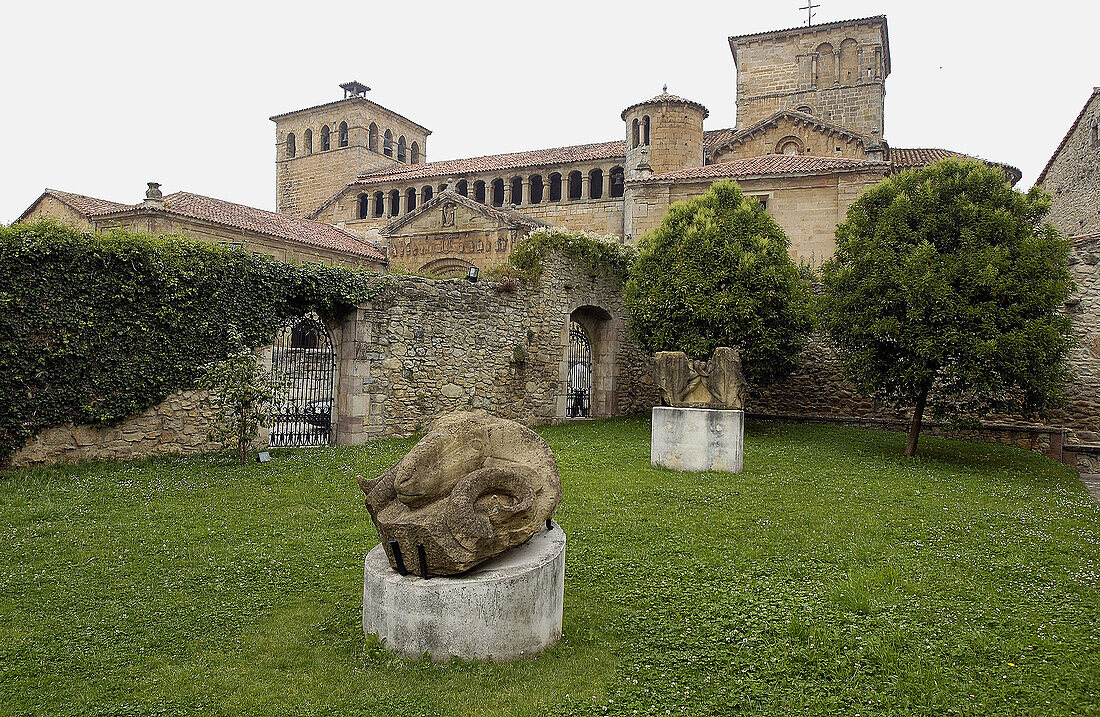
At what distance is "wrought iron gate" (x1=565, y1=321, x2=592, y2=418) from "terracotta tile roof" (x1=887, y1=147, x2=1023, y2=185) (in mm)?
13625

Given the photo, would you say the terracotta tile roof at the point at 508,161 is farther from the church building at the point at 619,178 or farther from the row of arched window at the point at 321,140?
the row of arched window at the point at 321,140

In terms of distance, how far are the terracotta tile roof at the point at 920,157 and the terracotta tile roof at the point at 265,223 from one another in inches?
789

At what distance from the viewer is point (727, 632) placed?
15.1 feet

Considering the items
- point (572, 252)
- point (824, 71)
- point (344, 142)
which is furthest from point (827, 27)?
point (344, 142)

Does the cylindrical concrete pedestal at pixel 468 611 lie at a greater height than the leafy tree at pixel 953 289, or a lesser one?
lesser

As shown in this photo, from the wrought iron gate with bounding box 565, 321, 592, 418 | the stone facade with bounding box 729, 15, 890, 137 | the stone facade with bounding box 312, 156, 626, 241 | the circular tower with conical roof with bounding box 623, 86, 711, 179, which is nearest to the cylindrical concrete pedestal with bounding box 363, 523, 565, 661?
the wrought iron gate with bounding box 565, 321, 592, 418

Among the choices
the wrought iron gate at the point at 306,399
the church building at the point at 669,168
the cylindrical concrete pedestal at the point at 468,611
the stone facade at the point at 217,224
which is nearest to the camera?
the cylindrical concrete pedestal at the point at 468,611

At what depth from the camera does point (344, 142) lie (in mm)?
44969

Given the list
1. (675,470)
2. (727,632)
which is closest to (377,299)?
(675,470)

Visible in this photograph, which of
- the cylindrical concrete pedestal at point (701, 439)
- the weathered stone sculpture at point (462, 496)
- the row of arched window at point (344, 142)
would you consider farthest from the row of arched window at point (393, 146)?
the weathered stone sculpture at point (462, 496)

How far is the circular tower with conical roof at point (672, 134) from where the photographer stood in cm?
2706

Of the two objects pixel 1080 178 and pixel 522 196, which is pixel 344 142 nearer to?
pixel 522 196

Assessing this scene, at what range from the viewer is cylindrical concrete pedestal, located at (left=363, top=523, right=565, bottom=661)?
4.04 m

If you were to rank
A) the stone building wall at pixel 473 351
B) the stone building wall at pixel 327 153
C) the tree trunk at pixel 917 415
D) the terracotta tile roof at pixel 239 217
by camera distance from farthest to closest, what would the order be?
the stone building wall at pixel 327 153 → the terracotta tile roof at pixel 239 217 → the stone building wall at pixel 473 351 → the tree trunk at pixel 917 415
